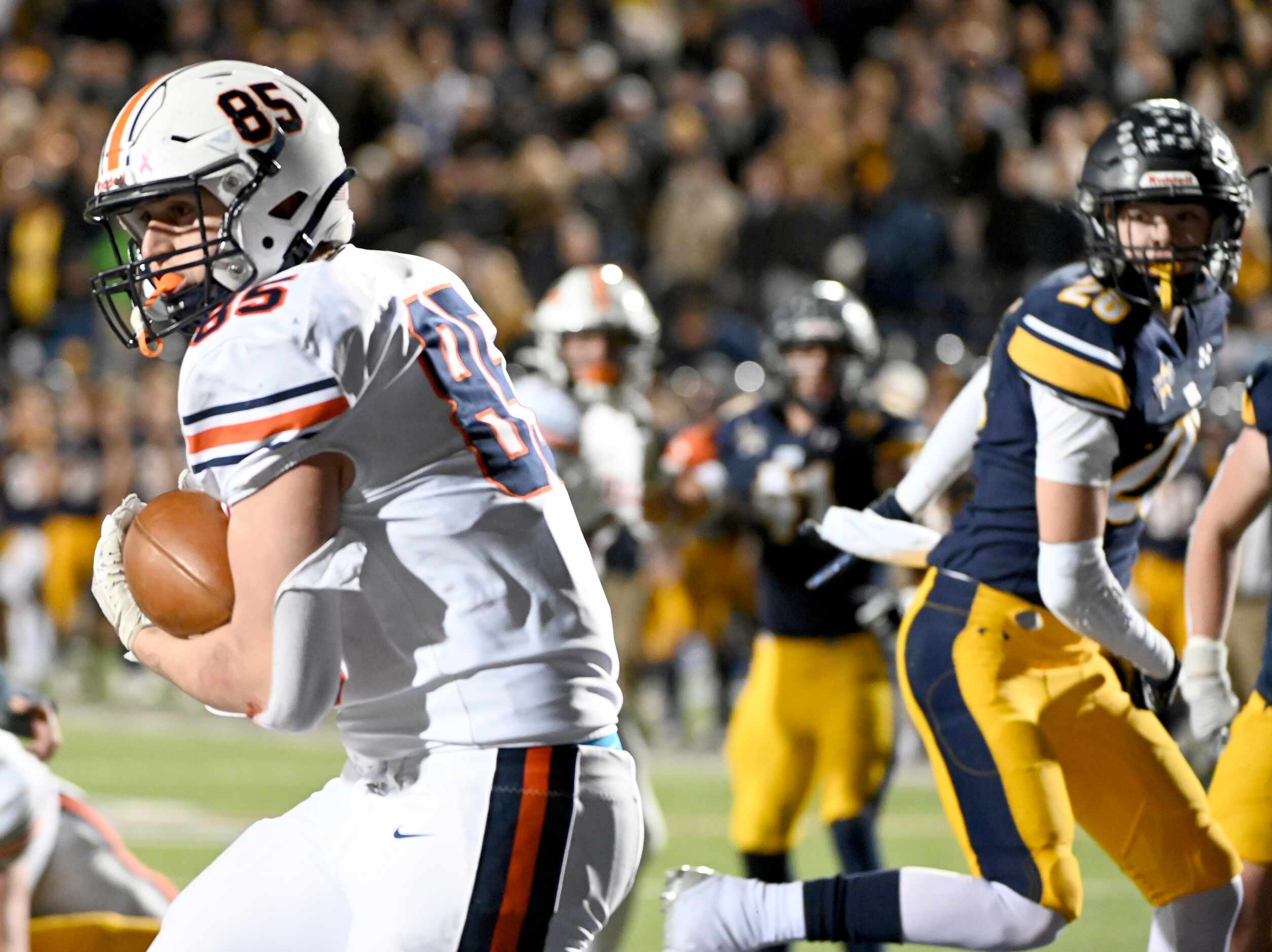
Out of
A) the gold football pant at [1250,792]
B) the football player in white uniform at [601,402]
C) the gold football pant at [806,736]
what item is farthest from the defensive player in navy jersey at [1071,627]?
the gold football pant at [806,736]

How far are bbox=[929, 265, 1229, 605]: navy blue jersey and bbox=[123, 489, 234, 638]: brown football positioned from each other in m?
1.48

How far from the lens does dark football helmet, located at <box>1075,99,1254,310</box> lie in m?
3.16

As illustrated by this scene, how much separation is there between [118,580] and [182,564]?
0.67ft

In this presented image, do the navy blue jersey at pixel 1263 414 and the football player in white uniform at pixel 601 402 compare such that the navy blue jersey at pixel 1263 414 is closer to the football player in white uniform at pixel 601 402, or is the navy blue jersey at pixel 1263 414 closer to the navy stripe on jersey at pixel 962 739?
the navy stripe on jersey at pixel 962 739

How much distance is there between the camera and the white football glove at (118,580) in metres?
2.28

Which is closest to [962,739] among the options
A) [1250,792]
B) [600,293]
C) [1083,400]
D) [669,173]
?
[1250,792]

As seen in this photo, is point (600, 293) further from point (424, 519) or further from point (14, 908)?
point (424, 519)

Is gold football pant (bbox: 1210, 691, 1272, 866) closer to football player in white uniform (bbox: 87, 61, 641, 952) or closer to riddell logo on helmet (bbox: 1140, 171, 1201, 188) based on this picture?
riddell logo on helmet (bbox: 1140, 171, 1201, 188)

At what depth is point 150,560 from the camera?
87.0 inches

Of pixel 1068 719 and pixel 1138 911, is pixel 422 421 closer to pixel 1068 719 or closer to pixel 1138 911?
pixel 1068 719

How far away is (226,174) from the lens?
2.23 m

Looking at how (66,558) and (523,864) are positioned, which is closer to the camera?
(523,864)

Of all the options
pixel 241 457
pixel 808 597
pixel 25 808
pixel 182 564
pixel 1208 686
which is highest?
pixel 241 457

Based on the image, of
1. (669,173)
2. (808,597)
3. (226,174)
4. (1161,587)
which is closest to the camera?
(226,174)
